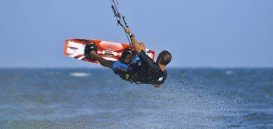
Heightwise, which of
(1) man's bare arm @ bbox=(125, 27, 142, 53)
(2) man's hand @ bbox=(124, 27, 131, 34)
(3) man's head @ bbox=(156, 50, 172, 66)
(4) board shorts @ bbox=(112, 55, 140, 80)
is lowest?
(4) board shorts @ bbox=(112, 55, 140, 80)

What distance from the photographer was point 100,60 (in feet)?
48.9

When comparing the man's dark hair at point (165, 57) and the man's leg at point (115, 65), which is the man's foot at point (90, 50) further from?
the man's dark hair at point (165, 57)

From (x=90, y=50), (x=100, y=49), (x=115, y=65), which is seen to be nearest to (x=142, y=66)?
(x=115, y=65)

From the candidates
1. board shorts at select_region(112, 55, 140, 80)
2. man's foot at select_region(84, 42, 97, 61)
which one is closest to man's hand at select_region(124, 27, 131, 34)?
board shorts at select_region(112, 55, 140, 80)

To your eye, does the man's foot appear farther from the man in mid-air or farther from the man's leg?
the man in mid-air

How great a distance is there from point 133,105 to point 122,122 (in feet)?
17.3

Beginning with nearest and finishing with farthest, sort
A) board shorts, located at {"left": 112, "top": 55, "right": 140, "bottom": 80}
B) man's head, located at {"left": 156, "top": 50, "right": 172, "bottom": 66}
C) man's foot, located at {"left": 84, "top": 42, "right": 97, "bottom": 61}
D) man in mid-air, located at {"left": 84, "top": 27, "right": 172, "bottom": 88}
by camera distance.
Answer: man in mid-air, located at {"left": 84, "top": 27, "right": 172, "bottom": 88} < man's head, located at {"left": 156, "top": 50, "right": 172, "bottom": 66} < board shorts, located at {"left": 112, "top": 55, "right": 140, "bottom": 80} < man's foot, located at {"left": 84, "top": 42, "right": 97, "bottom": 61}

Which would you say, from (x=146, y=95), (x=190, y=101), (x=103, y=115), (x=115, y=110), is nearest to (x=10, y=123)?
(x=103, y=115)

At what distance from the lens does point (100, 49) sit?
53.4ft

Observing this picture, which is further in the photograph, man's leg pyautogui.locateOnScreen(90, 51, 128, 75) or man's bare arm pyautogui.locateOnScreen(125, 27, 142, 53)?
man's leg pyautogui.locateOnScreen(90, 51, 128, 75)

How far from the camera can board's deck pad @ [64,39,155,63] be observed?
1606 centimetres

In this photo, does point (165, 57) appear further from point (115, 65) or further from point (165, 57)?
point (115, 65)

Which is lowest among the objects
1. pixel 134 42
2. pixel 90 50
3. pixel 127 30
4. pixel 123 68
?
pixel 123 68

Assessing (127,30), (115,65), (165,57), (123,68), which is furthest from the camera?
(115,65)
